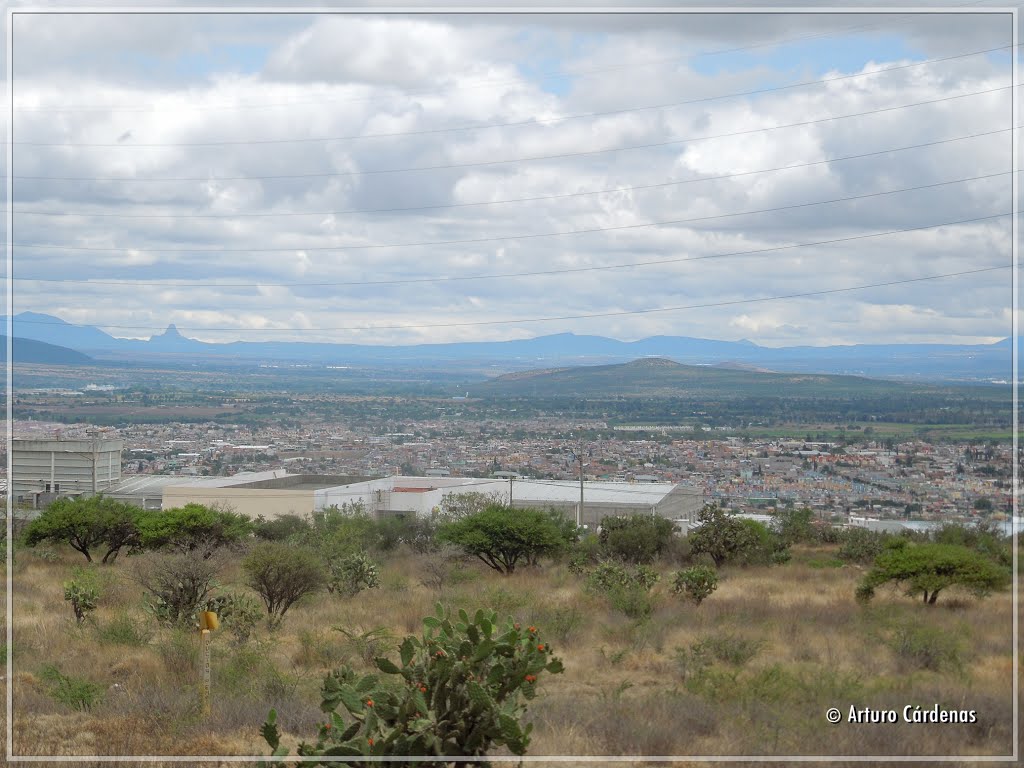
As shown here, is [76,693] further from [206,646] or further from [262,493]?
[262,493]

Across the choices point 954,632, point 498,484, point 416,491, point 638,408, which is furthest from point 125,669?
point 416,491

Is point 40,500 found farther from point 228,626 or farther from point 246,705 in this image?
point 246,705

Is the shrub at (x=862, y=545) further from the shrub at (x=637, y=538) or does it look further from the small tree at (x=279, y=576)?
the small tree at (x=279, y=576)

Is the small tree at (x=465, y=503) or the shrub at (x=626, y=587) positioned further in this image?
the small tree at (x=465, y=503)

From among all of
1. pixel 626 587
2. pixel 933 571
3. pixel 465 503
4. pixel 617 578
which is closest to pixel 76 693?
pixel 626 587

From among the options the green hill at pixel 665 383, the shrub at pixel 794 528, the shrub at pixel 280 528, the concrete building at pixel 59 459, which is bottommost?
the shrub at pixel 280 528

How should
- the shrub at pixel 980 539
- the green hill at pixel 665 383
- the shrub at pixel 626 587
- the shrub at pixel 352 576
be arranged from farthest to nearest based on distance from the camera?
the shrub at pixel 352 576, the shrub at pixel 626 587, the green hill at pixel 665 383, the shrub at pixel 980 539

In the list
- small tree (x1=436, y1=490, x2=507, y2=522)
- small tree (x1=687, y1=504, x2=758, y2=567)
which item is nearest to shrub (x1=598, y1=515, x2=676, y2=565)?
small tree (x1=687, y1=504, x2=758, y2=567)

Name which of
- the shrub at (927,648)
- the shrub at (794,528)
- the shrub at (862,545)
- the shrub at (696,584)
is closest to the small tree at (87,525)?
the shrub at (696,584)
